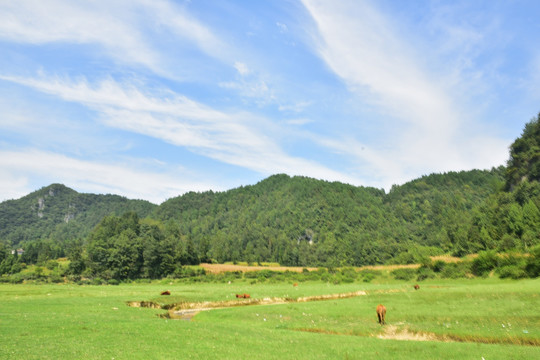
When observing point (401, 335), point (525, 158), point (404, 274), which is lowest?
point (404, 274)

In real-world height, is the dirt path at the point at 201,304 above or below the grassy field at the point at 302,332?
below

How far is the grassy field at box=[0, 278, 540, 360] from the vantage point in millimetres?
19344

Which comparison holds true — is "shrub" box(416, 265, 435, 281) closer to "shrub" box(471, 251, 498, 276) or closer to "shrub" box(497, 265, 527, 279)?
"shrub" box(471, 251, 498, 276)

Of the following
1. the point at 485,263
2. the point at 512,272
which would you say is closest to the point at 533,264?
the point at 512,272

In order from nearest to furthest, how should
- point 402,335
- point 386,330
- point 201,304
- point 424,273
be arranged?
point 402,335 → point 386,330 → point 201,304 → point 424,273

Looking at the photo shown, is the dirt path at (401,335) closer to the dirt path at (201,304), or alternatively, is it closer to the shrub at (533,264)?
the dirt path at (201,304)

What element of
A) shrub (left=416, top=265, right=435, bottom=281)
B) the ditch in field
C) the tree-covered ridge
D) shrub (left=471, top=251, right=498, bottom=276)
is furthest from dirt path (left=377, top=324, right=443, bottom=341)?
the tree-covered ridge

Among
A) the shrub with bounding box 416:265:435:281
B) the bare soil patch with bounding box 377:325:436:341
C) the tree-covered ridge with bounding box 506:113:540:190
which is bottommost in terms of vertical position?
the shrub with bounding box 416:265:435:281

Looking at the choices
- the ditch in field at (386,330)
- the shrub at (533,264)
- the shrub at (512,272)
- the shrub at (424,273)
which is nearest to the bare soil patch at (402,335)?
the ditch in field at (386,330)

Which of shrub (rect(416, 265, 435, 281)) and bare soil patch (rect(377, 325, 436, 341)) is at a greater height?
bare soil patch (rect(377, 325, 436, 341))

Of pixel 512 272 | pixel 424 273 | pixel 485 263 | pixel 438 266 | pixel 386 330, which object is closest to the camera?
pixel 386 330

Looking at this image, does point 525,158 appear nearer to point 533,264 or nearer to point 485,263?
point 485,263

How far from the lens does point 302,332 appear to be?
89.8ft

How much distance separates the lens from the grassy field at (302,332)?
63.5ft
